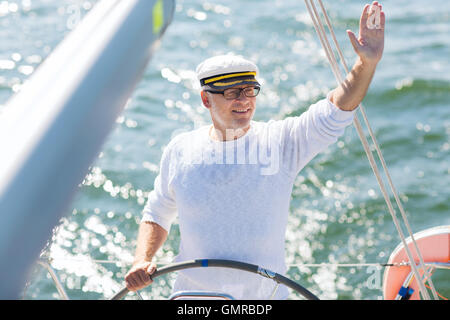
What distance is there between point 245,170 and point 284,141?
0.53ft

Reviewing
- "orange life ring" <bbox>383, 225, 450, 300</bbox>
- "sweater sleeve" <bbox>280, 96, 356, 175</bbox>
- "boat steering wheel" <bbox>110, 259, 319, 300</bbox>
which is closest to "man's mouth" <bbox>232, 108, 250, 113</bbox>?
"sweater sleeve" <bbox>280, 96, 356, 175</bbox>

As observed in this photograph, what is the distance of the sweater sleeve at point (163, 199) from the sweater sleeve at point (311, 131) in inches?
16.3

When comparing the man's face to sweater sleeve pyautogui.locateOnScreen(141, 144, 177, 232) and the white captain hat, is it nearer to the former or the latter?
the white captain hat

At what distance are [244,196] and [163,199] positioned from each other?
1.11 feet

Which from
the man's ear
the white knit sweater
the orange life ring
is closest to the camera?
the white knit sweater

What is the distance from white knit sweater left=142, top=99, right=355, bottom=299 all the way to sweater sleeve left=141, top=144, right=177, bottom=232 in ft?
0.23

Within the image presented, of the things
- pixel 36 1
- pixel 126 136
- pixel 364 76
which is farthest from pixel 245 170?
pixel 36 1

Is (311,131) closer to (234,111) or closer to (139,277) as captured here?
(234,111)

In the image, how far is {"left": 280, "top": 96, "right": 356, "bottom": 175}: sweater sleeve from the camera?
171cm

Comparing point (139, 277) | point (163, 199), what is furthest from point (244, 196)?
point (139, 277)

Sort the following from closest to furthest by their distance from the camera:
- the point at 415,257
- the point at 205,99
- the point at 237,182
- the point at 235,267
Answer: the point at 235,267 → the point at 237,182 → the point at 205,99 → the point at 415,257

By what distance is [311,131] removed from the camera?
69.1 inches

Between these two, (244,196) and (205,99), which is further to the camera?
(205,99)

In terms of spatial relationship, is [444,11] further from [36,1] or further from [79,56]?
[79,56]
